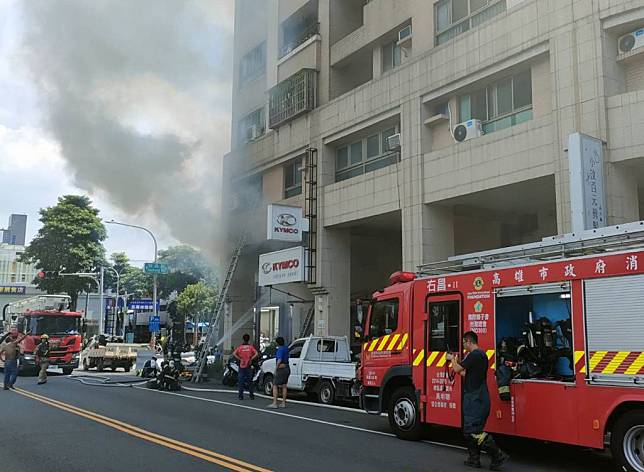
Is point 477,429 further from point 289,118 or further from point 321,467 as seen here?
point 289,118

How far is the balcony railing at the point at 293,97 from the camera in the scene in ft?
69.6

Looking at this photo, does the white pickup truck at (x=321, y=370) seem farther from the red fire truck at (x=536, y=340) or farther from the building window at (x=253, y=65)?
the building window at (x=253, y=65)

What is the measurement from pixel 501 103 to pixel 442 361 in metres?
8.60

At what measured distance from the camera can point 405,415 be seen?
8906 millimetres

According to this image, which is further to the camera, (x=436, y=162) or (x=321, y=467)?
(x=436, y=162)

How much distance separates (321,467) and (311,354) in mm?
8227

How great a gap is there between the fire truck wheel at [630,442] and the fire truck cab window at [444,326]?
245 cm

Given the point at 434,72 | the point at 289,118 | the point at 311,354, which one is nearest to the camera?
the point at 311,354

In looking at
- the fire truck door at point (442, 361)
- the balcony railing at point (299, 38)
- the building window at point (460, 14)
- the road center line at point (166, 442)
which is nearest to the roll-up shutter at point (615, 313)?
the fire truck door at point (442, 361)

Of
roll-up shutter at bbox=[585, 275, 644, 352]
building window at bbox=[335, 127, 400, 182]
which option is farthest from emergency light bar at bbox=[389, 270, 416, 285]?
building window at bbox=[335, 127, 400, 182]

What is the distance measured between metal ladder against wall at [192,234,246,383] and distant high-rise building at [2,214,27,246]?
74.1 m

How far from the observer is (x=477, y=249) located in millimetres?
18531

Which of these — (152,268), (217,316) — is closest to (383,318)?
(217,316)

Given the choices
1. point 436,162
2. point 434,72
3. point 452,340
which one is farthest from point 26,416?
point 434,72
